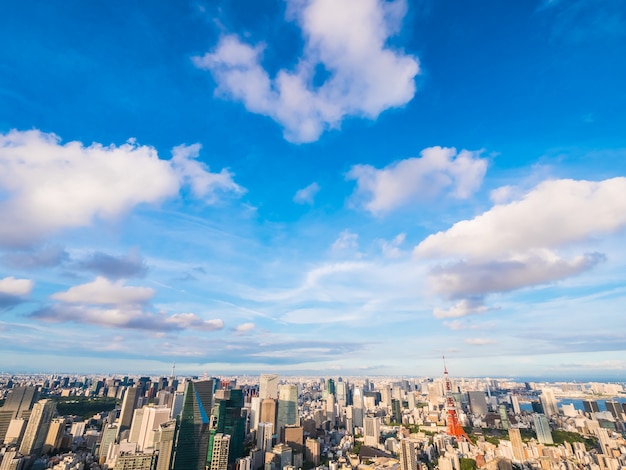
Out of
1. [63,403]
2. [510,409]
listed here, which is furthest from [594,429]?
[63,403]

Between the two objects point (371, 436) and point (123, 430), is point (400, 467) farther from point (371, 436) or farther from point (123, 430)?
point (123, 430)

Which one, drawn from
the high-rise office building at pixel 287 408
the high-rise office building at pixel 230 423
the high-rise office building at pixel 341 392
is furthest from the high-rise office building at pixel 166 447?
the high-rise office building at pixel 341 392

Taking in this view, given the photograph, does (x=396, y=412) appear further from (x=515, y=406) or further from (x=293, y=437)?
(x=293, y=437)

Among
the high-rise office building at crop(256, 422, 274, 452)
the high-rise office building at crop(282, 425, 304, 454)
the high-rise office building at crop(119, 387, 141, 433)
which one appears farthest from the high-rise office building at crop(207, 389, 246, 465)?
the high-rise office building at crop(119, 387, 141, 433)

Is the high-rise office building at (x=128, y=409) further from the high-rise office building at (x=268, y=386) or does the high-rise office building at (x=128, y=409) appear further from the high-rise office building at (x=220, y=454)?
the high-rise office building at (x=268, y=386)

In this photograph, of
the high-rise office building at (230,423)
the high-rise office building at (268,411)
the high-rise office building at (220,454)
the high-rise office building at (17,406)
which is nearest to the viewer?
the high-rise office building at (220,454)

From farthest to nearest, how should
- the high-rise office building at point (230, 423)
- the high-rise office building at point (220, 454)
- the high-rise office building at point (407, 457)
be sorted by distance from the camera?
the high-rise office building at point (230, 423) < the high-rise office building at point (407, 457) < the high-rise office building at point (220, 454)

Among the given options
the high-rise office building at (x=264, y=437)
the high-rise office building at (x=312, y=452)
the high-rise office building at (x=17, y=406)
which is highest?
the high-rise office building at (x=17, y=406)

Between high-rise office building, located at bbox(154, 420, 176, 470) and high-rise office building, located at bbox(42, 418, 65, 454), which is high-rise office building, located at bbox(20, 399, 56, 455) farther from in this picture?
high-rise office building, located at bbox(154, 420, 176, 470)

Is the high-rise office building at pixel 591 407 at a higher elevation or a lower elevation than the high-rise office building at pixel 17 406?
lower
